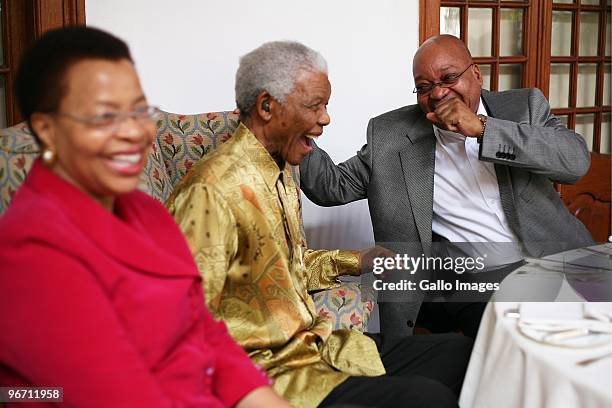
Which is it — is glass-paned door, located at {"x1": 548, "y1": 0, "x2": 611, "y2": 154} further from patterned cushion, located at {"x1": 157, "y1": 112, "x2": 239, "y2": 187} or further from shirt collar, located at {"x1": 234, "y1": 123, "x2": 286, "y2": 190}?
shirt collar, located at {"x1": 234, "y1": 123, "x2": 286, "y2": 190}

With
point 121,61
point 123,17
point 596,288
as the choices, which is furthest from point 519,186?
point 121,61

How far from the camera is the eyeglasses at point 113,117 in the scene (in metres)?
1.01

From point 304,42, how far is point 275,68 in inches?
54.6

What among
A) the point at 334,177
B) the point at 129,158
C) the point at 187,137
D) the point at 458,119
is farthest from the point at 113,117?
the point at 334,177

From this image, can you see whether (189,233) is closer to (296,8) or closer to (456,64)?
(456,64)

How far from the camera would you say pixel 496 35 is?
351 cm

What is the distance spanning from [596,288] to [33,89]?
1.23 meters

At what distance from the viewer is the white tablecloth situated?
1.17m

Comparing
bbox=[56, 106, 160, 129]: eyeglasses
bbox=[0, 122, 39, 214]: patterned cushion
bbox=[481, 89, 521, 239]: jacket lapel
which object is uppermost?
bbox=[56, 106, 160, 129]: eyeglasses

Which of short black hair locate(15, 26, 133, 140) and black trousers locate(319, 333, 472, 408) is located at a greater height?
short black hair locate(15, 26, 133, 140)

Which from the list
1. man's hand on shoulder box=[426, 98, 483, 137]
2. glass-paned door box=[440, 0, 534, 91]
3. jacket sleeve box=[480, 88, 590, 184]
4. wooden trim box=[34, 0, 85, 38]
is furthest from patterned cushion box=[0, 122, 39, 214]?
glass-paned door box=[440, 0, 534, 91]

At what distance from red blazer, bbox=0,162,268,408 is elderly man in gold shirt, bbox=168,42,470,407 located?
31 cm

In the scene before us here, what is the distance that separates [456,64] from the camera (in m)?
2.35

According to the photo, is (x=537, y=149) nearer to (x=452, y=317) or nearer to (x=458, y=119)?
(x=458, y=119)
